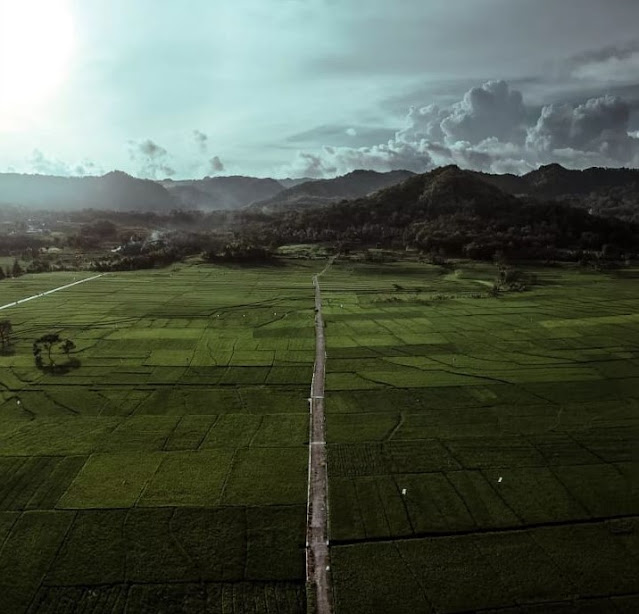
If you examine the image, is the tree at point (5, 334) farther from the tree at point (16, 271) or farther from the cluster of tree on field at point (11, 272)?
the tree at point (16, 271)

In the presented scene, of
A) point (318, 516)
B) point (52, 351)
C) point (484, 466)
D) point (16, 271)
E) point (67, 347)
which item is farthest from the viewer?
point (16, 271)

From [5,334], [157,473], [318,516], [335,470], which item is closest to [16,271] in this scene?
[5,334]

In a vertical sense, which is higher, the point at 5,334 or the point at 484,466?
the point at 5,334

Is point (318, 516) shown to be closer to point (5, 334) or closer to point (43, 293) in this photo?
point (5, 334)

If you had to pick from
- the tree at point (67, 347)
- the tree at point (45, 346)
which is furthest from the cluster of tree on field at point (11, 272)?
the tree at point (67, 347)

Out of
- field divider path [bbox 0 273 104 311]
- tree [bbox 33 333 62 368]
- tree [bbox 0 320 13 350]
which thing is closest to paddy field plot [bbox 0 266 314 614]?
tree [bbox 33 333 62 368]

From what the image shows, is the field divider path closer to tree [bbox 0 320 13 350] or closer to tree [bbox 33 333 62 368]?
tree [bbox 0 320 13 350]

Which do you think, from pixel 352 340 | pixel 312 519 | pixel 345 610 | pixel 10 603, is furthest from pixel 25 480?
pixel 352 340

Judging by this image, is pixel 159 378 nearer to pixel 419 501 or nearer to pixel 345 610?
pixel 419 501

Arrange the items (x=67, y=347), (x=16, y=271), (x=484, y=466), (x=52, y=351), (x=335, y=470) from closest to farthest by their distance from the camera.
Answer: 1. (x=335, y=470)
2. (x=484, y=466)
3. (x=67, y=347)
4. (x=52, y=351)
5. (x=16, y=271)
